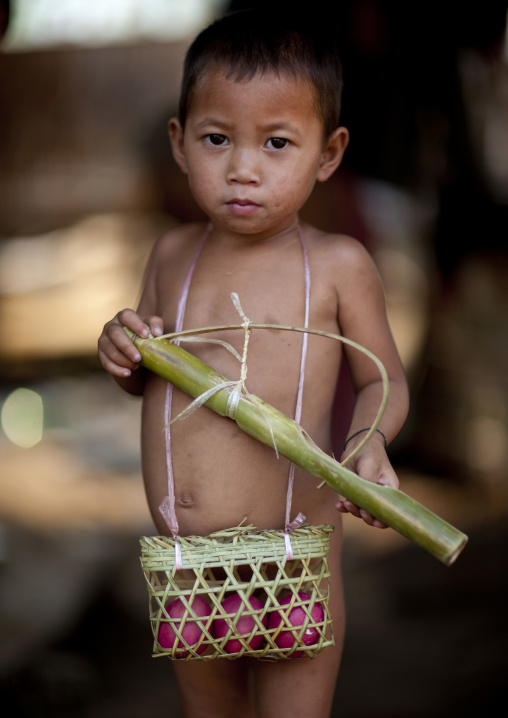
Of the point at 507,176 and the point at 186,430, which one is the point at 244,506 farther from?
the point at 507,176

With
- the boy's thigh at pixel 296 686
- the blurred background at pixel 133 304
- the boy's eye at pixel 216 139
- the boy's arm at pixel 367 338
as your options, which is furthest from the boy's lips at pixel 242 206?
the boy's thigh at pixel 296 686

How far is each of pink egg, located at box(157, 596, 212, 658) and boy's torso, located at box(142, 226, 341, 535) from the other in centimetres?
17

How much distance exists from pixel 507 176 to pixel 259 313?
370 cm

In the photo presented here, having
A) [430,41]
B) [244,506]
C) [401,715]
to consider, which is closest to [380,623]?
[401,715]

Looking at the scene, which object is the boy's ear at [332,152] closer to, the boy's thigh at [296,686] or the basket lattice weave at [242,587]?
the basket lattice weave at [242,587]

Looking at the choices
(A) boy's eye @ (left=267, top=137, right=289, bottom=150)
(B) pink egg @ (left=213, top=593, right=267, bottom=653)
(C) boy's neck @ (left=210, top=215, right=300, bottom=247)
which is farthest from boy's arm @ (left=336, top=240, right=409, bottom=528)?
(B) pink egg @ (left=213, top=593, right=267, bottom=653)

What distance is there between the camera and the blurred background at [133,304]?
2818 millimetres

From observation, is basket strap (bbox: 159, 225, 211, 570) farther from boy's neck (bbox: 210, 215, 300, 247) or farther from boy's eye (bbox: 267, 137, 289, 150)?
boy's eye (bbox: 267, 137, 289, 150)

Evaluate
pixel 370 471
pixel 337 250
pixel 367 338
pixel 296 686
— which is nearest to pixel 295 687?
pixel 296 686

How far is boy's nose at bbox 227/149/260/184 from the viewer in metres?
1.32

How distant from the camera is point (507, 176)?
4.71m

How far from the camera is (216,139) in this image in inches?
54.5

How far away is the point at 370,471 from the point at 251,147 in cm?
55

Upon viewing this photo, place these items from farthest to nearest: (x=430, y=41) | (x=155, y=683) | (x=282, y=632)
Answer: (x=430, y=41) → (x=155, y=683) → (x=282, y=632)
